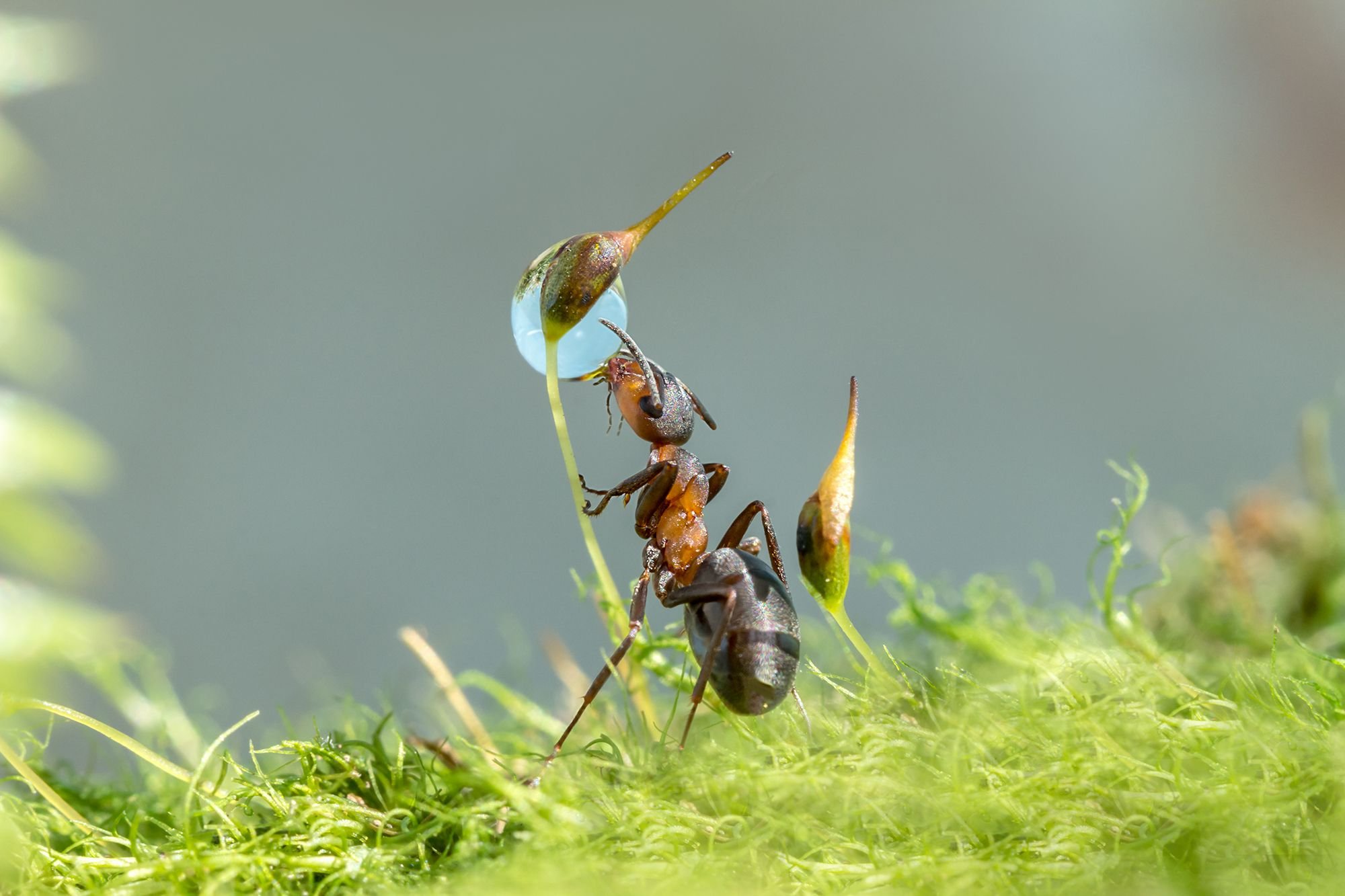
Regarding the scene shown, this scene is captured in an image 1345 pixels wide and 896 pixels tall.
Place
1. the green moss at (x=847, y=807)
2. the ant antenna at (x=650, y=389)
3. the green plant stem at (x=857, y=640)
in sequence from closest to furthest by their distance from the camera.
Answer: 1. the green moss at (x=847, y=807)
2. the green plant stem at (x=857, y=640)
3. the ant antenna at (x=650, y=389)

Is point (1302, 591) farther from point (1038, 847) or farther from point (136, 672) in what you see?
point (136, 672)

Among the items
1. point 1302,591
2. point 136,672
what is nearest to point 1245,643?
point 1302,591

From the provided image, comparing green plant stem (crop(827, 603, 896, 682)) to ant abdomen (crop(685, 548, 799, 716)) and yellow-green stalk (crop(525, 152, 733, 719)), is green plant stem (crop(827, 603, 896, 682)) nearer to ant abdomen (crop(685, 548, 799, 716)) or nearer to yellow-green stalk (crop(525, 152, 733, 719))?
ant abdomen (crop(685, 548, 799, 716))

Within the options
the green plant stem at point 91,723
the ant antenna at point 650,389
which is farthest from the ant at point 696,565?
the green plant stem at point 91,723

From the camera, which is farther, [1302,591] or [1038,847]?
[1302,591]

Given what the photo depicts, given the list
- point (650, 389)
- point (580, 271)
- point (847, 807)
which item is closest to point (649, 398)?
point (650, 389)

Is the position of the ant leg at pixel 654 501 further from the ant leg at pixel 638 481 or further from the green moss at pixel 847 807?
the green moss at pixel 847 807

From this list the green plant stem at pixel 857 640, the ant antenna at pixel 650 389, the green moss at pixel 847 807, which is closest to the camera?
the green moss at pixel 847 807
